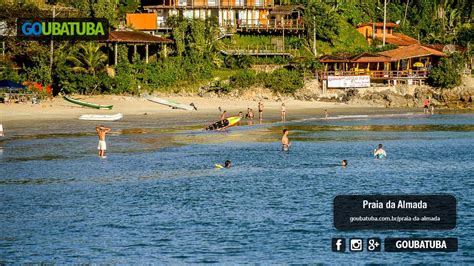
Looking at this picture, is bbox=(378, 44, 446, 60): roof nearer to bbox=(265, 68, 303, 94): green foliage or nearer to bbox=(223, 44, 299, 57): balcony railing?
bbox=(223, 44, 299, 57): balcony railing

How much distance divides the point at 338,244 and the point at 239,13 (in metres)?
72.0

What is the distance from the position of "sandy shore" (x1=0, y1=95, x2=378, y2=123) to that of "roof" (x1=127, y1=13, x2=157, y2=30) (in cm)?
1542

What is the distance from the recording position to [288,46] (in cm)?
9575

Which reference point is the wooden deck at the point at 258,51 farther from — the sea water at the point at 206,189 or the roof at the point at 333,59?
the sea water at the point at 206,189

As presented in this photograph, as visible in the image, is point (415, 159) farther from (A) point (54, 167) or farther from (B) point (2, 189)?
(B) point (2, 189)

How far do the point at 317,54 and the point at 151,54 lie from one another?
18672 mm

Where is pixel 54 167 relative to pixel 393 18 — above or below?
below

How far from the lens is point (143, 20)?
92.3 m

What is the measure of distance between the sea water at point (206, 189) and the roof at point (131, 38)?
16.4m

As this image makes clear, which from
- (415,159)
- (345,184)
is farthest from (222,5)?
(345,184)

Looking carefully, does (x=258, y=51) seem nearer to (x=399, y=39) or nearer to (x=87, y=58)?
(x=87, y=58)

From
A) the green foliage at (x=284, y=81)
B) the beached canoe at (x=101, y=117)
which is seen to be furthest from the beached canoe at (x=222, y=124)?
the green foliage at (x=284, y=81)

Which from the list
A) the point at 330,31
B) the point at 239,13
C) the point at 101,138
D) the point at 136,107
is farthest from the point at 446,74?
the point at 101,138
